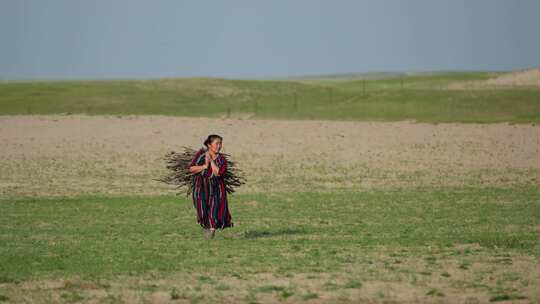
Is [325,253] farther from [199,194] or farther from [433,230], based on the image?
[433,230]

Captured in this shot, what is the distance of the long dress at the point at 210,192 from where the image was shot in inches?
749

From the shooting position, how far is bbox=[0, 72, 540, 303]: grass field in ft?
47.7

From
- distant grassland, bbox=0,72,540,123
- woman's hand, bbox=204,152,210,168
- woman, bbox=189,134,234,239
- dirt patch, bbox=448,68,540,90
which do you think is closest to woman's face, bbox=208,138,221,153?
woman, bbox=189,134,234,239

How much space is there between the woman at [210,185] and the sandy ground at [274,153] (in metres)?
12.3

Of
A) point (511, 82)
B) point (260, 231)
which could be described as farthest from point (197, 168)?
point (511, 82)

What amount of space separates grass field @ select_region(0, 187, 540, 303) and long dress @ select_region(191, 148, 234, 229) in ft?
1.50

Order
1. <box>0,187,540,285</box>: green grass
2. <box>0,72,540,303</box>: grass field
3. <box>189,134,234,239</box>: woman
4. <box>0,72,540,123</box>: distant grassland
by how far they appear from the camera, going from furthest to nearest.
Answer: <box>0,72,540,123</box>: distant grassland, <box>189,134,234,239</box>: woman, <box>0,187,540,285</box>: green grass, <box>0,72,540,303</box>: grass field

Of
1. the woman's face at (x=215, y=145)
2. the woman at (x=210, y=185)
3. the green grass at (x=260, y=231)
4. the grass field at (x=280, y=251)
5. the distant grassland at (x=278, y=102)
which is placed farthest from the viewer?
the distant grassland at (x=278, y=102)

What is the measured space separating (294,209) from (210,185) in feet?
24.3

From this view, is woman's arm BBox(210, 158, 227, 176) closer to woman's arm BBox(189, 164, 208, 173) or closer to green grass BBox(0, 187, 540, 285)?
woman's arm BBox(189, 164, 208, 173)

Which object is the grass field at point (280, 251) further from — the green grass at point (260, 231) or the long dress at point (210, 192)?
the long dress at point (210, 192)

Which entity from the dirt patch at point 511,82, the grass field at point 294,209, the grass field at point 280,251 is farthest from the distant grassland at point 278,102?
the grass field at point 280,251

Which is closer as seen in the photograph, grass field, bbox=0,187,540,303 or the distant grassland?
grass field, bbox=0,187,540,303

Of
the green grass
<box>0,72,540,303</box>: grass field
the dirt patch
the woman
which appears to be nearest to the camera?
<box>0,72,540,303</box>: grass field
